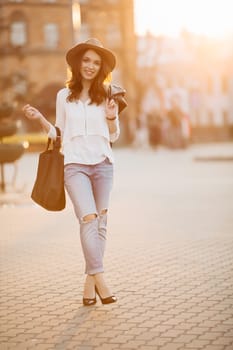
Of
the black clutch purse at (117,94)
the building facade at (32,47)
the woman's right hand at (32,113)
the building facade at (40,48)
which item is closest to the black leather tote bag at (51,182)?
the woman's right hand at (32,113)

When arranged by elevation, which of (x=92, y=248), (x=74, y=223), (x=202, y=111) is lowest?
(x=202, y=111)

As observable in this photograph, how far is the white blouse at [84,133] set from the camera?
6.98 metres

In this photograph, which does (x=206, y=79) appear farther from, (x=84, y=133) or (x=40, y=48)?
(x=84, y=133)

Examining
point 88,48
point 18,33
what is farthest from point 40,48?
point 88,48

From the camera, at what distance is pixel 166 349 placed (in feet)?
18.2

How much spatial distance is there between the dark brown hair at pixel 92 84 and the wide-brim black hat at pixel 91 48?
0.10 feet

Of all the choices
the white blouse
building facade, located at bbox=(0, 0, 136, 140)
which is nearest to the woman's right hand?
the white blouse

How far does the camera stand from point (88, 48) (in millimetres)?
7094

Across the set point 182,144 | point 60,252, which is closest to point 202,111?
point 182,144

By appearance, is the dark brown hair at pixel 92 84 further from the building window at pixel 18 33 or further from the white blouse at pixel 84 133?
the building window at pixel 18 33

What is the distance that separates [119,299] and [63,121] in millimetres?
1365

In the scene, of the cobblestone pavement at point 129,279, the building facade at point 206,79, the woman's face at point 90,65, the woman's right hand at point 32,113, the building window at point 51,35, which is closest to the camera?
the cobblestone pavement at point 129,279

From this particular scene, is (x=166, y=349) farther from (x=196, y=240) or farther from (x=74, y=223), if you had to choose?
(x=74, y=223)

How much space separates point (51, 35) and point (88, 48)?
5557 centimetres
